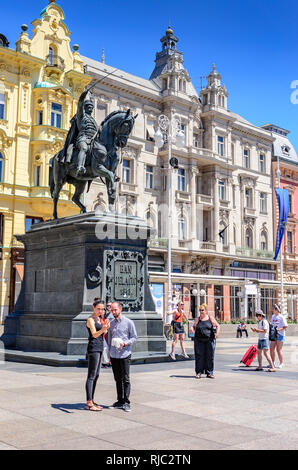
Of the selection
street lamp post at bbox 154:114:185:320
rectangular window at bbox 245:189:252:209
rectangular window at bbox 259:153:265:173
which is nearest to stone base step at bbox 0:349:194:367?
street lamp post at bbox 154:114:185:320

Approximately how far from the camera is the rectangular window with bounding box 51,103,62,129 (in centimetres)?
3609

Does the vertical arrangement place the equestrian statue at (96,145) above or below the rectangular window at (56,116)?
below

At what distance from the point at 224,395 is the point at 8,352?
725cm

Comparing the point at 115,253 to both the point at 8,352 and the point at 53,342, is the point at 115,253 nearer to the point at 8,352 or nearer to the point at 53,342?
the point at 53,342

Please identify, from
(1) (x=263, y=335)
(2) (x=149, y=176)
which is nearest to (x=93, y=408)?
(1) (x=263, y=335)

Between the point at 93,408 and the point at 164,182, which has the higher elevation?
the point at 164,182

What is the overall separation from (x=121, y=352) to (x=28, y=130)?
1167 inches

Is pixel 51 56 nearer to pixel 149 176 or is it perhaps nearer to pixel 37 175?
pixel 37 175

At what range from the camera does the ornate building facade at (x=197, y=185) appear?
40.4 metres

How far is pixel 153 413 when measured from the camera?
23.7ft

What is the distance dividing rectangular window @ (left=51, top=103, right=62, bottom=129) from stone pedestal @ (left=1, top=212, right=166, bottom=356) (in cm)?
2257

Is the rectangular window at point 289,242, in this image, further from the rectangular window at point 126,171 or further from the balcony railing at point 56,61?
the balcony railing at point 56,61

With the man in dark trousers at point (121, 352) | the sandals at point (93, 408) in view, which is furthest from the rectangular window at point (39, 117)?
the sandals at point (93, 408)

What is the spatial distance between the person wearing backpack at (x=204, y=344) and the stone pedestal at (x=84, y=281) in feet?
7.85
